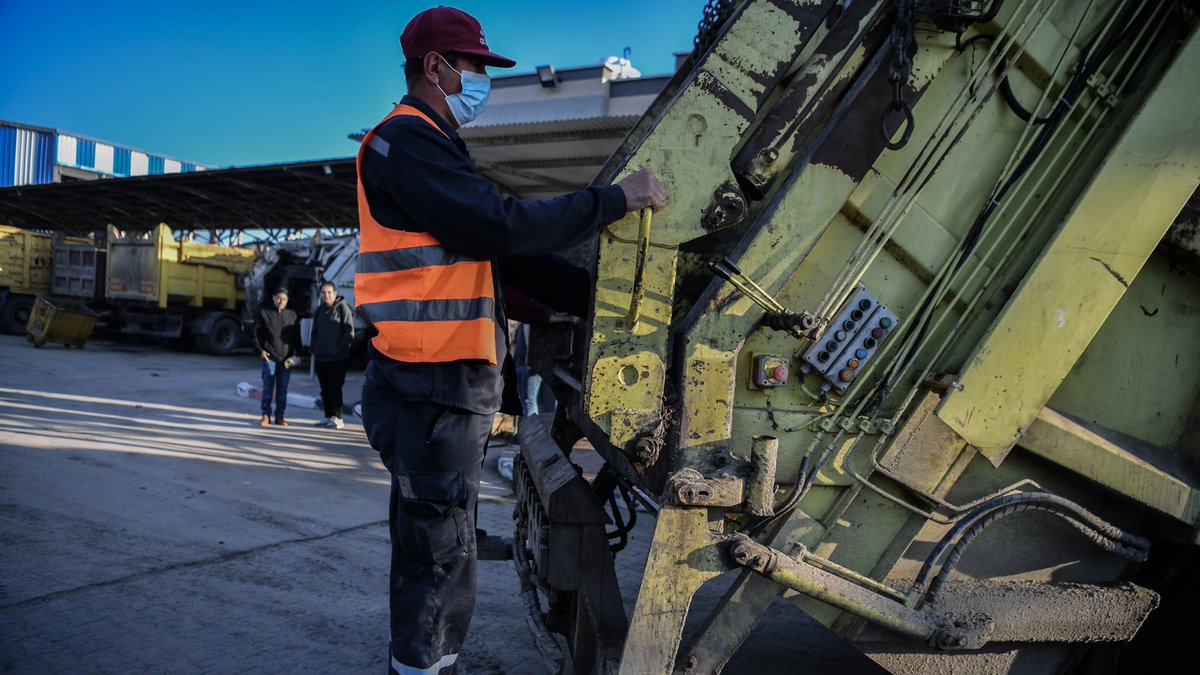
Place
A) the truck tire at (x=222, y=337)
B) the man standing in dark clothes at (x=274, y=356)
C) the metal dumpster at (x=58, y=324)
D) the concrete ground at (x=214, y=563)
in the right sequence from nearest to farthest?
1. the concrete ground at (x=214, y=563)
2. the man standing in dark clothes at (x=274, y=356)
3. the metal dumpster at (x=58, y=324)
4. the truck tire at (x=222, y=337)

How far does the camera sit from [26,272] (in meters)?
19.0

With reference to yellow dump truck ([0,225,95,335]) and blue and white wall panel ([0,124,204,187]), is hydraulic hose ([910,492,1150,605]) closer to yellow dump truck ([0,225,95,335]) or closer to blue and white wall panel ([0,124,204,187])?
yellow dump truck ([0,225,95,335])

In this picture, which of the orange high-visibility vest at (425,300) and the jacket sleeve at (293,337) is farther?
the jacket sleeve at (293,337)

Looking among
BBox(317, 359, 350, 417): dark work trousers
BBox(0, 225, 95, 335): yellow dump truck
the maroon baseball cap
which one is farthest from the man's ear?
BBox(0, 225, 95, 335): yellow dump truck

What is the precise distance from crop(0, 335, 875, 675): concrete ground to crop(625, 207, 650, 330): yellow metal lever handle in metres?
1.69

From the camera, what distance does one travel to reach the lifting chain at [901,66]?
6.57ft

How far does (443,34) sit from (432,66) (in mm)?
93

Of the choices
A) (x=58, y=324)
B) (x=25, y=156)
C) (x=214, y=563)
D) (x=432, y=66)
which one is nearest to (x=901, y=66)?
(x=432, y=66)

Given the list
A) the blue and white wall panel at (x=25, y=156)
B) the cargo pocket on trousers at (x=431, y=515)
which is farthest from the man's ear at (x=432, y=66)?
the blue and white wall panel at (x=25, y=156)

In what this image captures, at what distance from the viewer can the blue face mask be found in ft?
7.34

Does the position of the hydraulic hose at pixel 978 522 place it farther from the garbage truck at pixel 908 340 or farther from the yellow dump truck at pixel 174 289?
the yellow dump truck at pixel 174 289

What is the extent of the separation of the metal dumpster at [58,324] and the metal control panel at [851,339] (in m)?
17.5

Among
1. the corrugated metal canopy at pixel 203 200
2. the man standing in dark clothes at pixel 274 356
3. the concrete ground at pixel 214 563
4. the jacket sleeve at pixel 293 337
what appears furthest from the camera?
the corrugated metal canopy at pixel 203 200

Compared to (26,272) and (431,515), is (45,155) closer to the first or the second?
(26,272)
